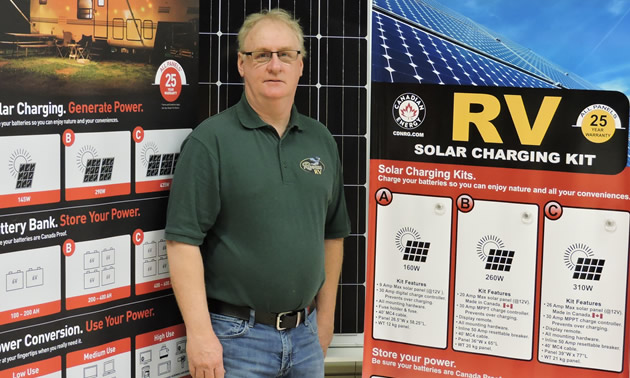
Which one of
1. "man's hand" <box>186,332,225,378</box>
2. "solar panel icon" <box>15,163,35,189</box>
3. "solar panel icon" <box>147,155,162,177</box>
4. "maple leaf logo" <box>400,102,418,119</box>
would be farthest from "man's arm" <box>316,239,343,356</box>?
"solar panel icon" <box>15,163,35,189</box>

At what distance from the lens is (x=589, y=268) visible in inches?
157

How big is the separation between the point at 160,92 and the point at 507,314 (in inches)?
84.5

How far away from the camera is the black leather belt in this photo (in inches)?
137

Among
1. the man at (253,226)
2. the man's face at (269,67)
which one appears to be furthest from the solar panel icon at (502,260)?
the man's face at (269,67)

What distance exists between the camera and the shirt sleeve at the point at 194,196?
3367 mm

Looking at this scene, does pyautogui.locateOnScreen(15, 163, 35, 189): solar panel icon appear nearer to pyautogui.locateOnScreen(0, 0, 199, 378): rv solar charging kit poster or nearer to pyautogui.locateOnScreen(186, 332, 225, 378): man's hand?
pyautogui.locateOnScreen(0, 0, 199, 378): rv solar charging kit poster

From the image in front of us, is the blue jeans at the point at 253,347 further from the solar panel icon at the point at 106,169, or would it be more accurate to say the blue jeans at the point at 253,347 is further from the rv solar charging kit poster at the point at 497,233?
the rv solar charging kit poster at the point at 497,233

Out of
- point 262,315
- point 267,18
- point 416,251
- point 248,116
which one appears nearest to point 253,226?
point 262,315

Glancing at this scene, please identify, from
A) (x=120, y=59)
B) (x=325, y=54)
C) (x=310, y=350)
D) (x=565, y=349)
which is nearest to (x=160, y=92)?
(x=120, y=59)

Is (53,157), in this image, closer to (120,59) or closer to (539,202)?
(120,59)

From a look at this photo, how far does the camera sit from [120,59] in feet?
11.3

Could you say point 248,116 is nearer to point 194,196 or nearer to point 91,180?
point 194,196

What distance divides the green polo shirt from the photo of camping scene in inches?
16.5

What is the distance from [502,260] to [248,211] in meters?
1.51
